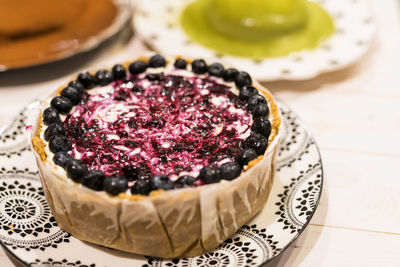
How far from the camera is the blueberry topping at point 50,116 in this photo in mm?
1512

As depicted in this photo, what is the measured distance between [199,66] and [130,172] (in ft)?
1.90

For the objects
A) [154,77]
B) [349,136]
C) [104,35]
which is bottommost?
[349,136]

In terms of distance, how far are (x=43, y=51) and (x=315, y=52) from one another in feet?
3.80

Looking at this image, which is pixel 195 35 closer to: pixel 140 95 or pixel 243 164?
Answer: pixel 140 95

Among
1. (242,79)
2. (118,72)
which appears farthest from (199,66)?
(118,72)

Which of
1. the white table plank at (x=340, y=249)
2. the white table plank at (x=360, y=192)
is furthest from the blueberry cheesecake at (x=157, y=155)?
the white table plank at (x=360, y=192)

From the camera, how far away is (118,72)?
174 centimetres

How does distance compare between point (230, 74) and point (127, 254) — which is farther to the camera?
point (230, 74)

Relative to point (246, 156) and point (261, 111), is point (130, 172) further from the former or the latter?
point (261, 111)

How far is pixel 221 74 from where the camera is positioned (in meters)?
1.76

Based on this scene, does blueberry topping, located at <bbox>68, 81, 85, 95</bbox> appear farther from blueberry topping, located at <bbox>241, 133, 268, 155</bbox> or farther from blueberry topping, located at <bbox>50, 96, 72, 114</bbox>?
blueberry topping, located at <bbox>241, 133, 268, 155</bbox>

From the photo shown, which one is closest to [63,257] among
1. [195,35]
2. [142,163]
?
[142,163]

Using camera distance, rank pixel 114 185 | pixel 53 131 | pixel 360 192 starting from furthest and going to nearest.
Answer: pixel 360 192, pixel 53 131, pixel 114 185

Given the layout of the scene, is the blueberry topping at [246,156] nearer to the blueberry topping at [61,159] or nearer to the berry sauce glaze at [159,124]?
the berry sauce glaze at [159,124]
